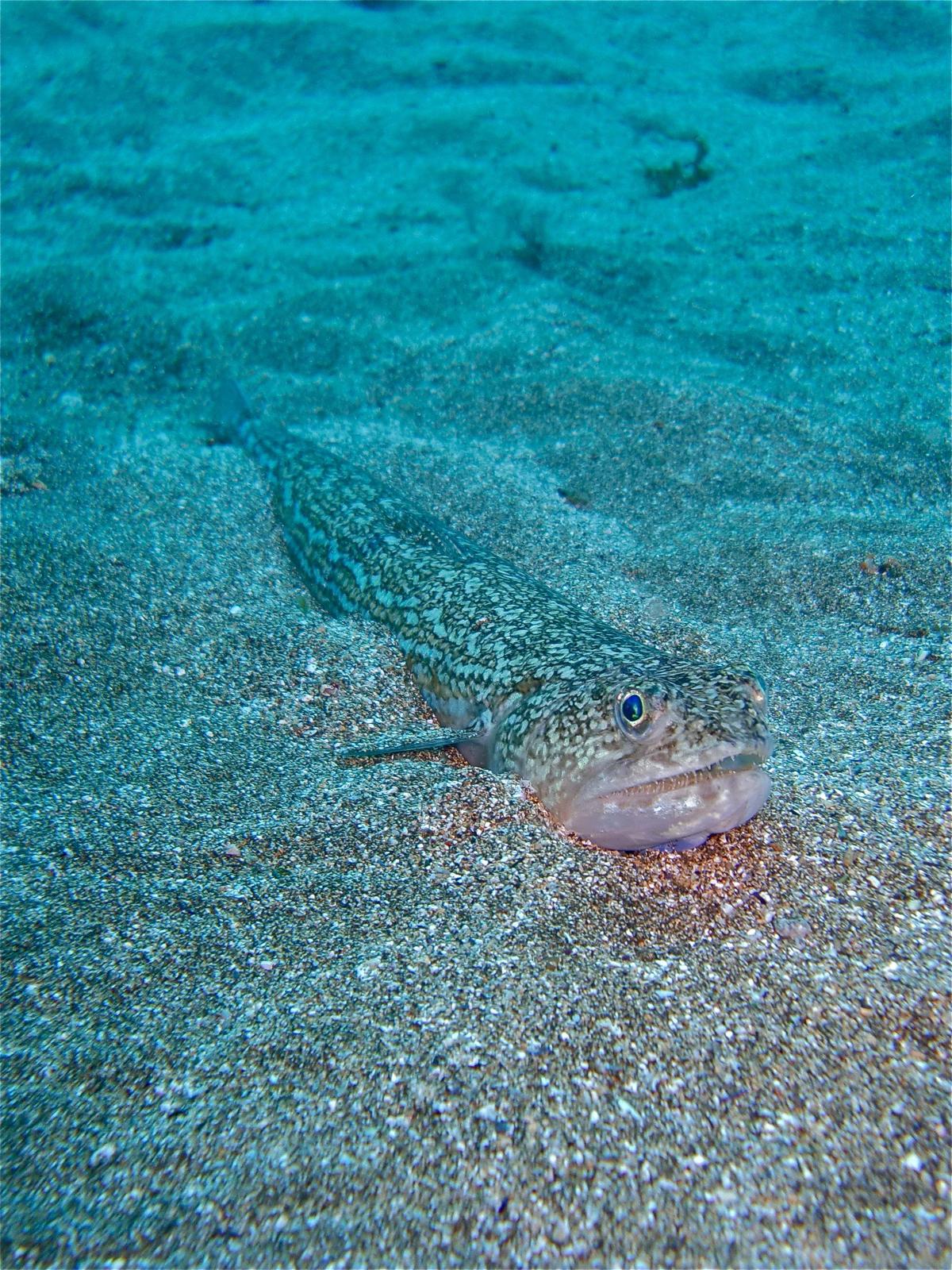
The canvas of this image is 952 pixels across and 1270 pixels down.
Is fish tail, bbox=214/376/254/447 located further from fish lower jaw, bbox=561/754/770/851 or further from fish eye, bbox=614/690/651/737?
fish lower jaw, bbox=561/754/770/851

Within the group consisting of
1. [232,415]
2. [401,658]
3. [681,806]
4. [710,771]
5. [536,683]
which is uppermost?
[710,771]

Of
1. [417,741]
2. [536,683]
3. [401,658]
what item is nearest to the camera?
[536,683]

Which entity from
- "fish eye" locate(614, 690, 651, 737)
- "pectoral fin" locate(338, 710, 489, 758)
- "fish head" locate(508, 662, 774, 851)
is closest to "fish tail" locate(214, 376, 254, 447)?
"pectoral fin" locate(338, 710, 489, 758)

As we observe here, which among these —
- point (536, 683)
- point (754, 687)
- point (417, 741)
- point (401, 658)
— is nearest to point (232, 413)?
point (401, 658)

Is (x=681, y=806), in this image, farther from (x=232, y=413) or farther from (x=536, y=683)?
(x=232, y=413)

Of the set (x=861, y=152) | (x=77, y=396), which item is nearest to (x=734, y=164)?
(x=861, y=152)

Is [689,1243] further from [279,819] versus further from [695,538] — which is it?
[695,538]
